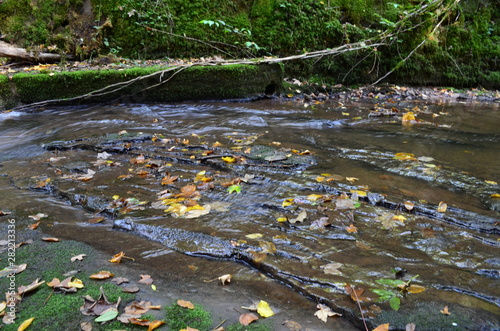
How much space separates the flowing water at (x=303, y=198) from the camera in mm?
2166

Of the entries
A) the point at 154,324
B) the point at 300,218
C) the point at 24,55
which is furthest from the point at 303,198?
the point at 24,55

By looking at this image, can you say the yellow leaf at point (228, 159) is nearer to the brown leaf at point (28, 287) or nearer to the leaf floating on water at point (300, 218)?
the leaf floating on water at point (300, 218)

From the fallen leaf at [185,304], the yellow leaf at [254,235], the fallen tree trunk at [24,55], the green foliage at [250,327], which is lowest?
the yellow leaf at [254,235]

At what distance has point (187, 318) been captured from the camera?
5.99 ft

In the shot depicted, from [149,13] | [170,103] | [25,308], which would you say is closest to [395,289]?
[25,308]

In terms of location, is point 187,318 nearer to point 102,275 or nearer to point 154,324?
point 154,324

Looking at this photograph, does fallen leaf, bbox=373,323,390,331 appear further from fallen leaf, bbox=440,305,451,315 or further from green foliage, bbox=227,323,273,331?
green foliage, bbox=227,323,273,331

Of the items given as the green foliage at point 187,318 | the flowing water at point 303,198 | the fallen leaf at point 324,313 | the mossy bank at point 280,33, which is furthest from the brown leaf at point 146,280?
the mossy bank at point 280,33

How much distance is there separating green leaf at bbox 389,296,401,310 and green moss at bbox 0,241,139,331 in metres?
1.44

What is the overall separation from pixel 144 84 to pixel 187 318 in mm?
6944

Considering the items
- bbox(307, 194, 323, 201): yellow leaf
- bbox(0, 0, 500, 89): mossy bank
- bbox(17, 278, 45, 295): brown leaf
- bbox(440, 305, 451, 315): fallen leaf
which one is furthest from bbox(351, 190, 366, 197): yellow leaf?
bbox(0, 0, 500, 89): mossy bank

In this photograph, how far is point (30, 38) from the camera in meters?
9.38

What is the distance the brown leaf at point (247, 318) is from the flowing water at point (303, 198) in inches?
11.7

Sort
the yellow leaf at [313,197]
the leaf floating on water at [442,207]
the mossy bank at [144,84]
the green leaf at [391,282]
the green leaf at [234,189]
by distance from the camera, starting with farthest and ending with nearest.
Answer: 1. the mossy bank at [144,84]
2. the green leaf at [234,189]
3. the yellow leaf at [313,197]
4. the leaf floating on water at [442,207]
5. the green leaf at [391,282]
